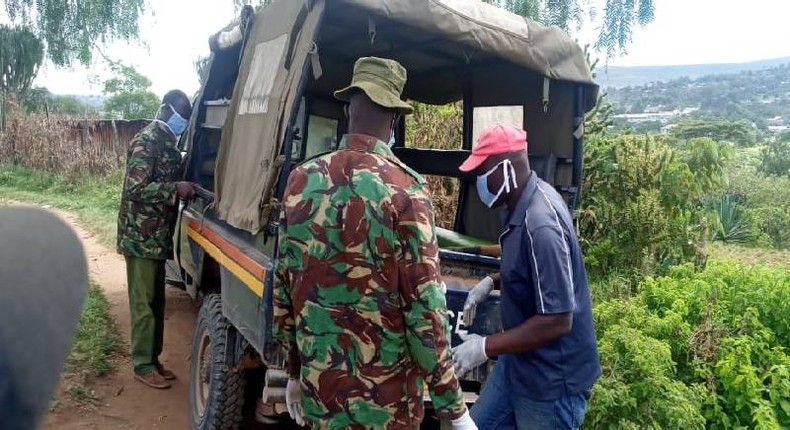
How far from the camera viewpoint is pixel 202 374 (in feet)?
13.4

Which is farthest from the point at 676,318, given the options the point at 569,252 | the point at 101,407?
the point at 101,407

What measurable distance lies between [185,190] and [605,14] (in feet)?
11.4

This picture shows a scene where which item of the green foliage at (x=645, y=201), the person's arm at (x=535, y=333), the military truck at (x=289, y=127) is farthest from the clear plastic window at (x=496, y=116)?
the person's arm at (x=535, y=333)

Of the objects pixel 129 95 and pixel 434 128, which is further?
pixel 129 95

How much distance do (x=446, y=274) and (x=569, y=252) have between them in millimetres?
1021

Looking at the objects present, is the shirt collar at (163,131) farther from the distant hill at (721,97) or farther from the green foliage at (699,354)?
the distant hill at (721,97)

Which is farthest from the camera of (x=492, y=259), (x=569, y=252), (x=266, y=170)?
(x=492, y=259)

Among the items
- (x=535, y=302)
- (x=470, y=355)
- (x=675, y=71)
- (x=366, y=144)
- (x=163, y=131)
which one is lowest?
(x=470, y=355)

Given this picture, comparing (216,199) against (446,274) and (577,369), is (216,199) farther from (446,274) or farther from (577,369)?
(577,369)

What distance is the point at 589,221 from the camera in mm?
6301

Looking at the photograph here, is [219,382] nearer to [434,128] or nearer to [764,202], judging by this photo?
[434,128]

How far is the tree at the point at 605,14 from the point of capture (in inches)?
200

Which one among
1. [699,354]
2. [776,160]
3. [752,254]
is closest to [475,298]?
[699,354]

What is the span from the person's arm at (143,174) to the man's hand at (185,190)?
9cm
